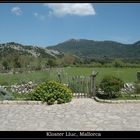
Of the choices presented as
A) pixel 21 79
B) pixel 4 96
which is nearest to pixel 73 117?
pixel 4 96

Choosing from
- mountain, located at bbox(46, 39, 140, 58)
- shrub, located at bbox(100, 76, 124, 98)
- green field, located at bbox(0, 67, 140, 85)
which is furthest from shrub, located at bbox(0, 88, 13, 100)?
mountain, located at bbox(46, 39, 140, 58)

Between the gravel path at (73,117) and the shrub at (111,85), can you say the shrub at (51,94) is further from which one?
the shrub at (111,85)

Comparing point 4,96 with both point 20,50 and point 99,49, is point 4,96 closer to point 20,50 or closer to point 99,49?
point 20,50

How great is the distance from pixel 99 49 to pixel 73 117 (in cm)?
11554

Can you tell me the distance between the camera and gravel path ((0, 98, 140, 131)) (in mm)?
10180

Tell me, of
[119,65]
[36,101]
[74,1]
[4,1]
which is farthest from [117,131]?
[119,65]

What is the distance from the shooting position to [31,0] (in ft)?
25.1

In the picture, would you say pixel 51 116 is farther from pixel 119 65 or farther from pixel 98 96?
pixel 119 65

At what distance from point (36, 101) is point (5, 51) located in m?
66.4

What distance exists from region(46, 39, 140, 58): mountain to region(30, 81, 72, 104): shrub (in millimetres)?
90377

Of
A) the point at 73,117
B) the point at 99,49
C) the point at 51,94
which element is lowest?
the point at 73,117

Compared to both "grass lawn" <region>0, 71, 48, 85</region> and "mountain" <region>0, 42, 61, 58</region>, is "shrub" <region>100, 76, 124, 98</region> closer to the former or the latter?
"grass lawn" <region>0, 71, 48, 85</region>

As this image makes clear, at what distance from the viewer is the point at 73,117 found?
1167cm

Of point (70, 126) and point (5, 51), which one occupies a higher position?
point (5, 51)
